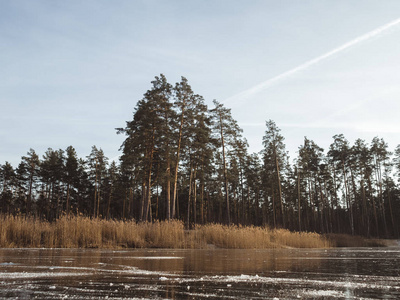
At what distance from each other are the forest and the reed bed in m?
8.52

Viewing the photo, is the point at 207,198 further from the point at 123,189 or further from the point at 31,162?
the point at 31,162

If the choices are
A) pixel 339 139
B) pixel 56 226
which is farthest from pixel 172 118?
pixel 339 139

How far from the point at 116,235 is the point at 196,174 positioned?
29.3 meters

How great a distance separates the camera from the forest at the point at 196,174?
3319cm

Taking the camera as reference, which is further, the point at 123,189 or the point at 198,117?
the point at 123,189

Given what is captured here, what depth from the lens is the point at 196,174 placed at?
45.4m

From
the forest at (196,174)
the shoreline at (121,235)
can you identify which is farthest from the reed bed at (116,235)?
the forest at (196,174)

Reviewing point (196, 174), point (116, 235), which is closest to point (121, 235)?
point (116, 235)

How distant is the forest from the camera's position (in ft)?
109

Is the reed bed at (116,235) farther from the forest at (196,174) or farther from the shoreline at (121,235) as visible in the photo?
the forest at (196,174)

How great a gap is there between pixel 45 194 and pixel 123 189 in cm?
2285

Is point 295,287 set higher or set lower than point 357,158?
lower

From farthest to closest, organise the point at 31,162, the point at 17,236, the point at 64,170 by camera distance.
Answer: the point at 31,162
the point at 64,170
the point at 17,236

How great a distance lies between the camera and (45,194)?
73875mm
